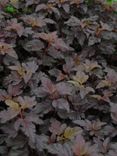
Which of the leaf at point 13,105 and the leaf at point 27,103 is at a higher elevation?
the leaf at point 27,103

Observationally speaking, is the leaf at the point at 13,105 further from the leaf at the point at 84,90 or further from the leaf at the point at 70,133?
the leaf at the point at 84,90

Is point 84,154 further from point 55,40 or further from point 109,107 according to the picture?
point 55,40

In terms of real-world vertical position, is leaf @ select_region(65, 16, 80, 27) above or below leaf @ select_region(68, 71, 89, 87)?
above

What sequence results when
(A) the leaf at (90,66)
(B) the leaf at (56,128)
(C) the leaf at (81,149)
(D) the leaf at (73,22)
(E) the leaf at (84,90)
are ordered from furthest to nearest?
(D) the leaf at (73,22) < (A) the leaf at (90,66) < (E) the leaf at (84,90) < (B) the leaf at (56,128) < (C) the leaf at (81,149)

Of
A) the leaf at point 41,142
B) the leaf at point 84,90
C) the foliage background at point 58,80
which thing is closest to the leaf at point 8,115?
the foliage background at point 58,80

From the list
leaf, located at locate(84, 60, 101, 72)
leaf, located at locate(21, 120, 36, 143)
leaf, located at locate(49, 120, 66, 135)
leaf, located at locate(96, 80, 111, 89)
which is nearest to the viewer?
leaf, located at locate(21, 120, 36, 143)

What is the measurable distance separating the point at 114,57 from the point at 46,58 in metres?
0.65

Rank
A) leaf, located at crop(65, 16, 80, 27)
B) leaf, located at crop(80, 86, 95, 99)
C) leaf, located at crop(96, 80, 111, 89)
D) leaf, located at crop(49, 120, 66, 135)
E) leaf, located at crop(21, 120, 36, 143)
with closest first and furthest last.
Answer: leaf, located at crop(21, 120, 36, 143), leaf, located at crop(49, 120, 66, 135), leaf, located at crop(80, 86, 95, 99), leaf, located at crop(96, 80, 111, 89), leaf, located at crop(65, 16, 80, 27)

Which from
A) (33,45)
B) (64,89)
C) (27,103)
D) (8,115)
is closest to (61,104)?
(64,89)

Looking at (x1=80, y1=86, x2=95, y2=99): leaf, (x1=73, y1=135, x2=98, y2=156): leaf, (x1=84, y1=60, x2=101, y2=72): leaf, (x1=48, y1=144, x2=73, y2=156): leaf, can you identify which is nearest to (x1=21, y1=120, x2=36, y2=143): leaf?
(x1=48, y1=144, x2=73, y2=156): leaf

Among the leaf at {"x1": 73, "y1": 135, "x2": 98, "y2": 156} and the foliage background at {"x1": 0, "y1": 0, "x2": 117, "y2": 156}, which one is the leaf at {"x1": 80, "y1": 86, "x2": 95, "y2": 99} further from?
the leaf at {"x1": 73, "y1": 135, "x2": 98, "y2": 156}

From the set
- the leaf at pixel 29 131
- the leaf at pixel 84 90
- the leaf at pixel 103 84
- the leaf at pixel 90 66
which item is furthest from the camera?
the leaf at pixel 90 66

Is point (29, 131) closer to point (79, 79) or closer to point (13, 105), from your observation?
point (13, 105)

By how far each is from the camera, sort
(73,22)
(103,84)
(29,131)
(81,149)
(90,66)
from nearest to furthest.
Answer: (81,149)
(29,131)
(103,84)
(90,66)
(73,22)
